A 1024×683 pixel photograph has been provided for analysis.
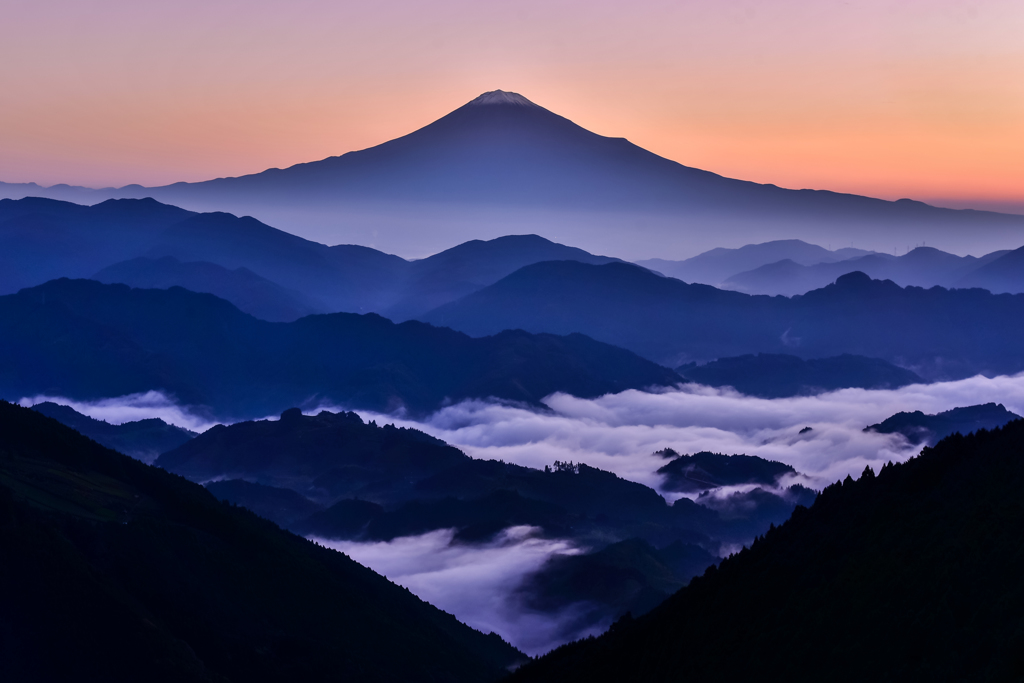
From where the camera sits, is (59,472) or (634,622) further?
(59,472)

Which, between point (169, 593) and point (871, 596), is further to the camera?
point (169, 593)

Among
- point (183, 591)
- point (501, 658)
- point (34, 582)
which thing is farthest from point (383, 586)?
point (34, 582)

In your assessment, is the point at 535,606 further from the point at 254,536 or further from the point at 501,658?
the point at 254,536

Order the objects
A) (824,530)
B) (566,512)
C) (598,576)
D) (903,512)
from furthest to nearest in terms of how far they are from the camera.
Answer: (566,512)
(598,576)
(824,530)
(903,512)

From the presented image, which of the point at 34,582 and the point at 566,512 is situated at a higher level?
the point at 566,512

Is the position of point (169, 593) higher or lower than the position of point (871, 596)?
lower
